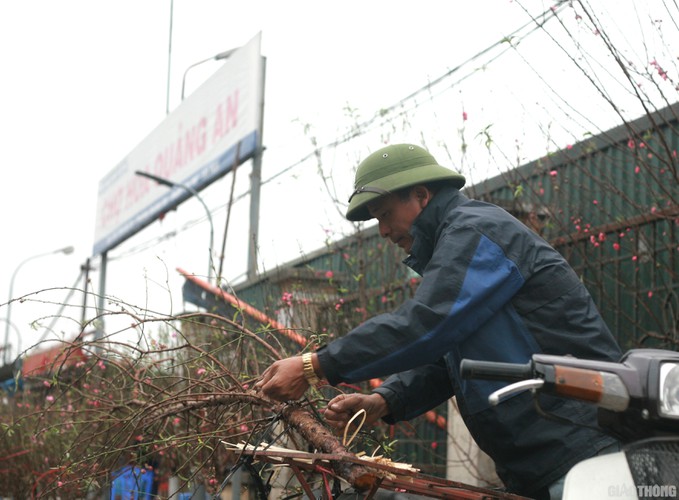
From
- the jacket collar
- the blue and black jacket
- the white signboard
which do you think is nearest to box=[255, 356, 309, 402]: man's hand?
the blue and black jacket

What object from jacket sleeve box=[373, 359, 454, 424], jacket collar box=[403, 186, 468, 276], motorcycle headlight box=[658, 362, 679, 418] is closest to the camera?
motorcycle headlight box=[658, 362, 679, 418]

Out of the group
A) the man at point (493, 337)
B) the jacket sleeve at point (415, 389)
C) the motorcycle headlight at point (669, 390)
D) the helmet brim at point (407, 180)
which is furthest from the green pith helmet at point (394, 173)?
the motorcycle headlight at point (669, 390)

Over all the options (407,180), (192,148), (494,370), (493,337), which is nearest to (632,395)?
(494,370)

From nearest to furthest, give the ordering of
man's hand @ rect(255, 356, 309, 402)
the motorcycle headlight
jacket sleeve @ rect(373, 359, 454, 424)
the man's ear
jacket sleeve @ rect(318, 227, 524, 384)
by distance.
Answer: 1. the motorcycle headlight
2. jacket sleeve @ rect(318, 227, 524, 384)
3. man's hand @ rect(255, 356, 309, 402)
4. the man's ear
5. jacket sleeve @ rect(373, 359, 454, 424)

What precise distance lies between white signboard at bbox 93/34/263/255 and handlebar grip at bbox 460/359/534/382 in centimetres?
1706

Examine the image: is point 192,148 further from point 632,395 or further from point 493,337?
point 632,395

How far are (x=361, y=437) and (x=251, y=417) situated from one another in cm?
64

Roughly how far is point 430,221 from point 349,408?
0.72 metres

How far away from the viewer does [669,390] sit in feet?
6.54

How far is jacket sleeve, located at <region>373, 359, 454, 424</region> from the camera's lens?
384cm

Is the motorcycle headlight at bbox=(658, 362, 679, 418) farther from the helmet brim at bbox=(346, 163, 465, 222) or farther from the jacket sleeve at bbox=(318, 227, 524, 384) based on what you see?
the helmet brim at bbox=(346, 163, 465, 222)

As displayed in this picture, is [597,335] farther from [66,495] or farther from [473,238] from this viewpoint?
[66,495]

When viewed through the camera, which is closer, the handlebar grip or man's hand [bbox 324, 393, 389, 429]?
the handlebar grip

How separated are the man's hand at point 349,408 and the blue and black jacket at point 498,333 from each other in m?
0.49
